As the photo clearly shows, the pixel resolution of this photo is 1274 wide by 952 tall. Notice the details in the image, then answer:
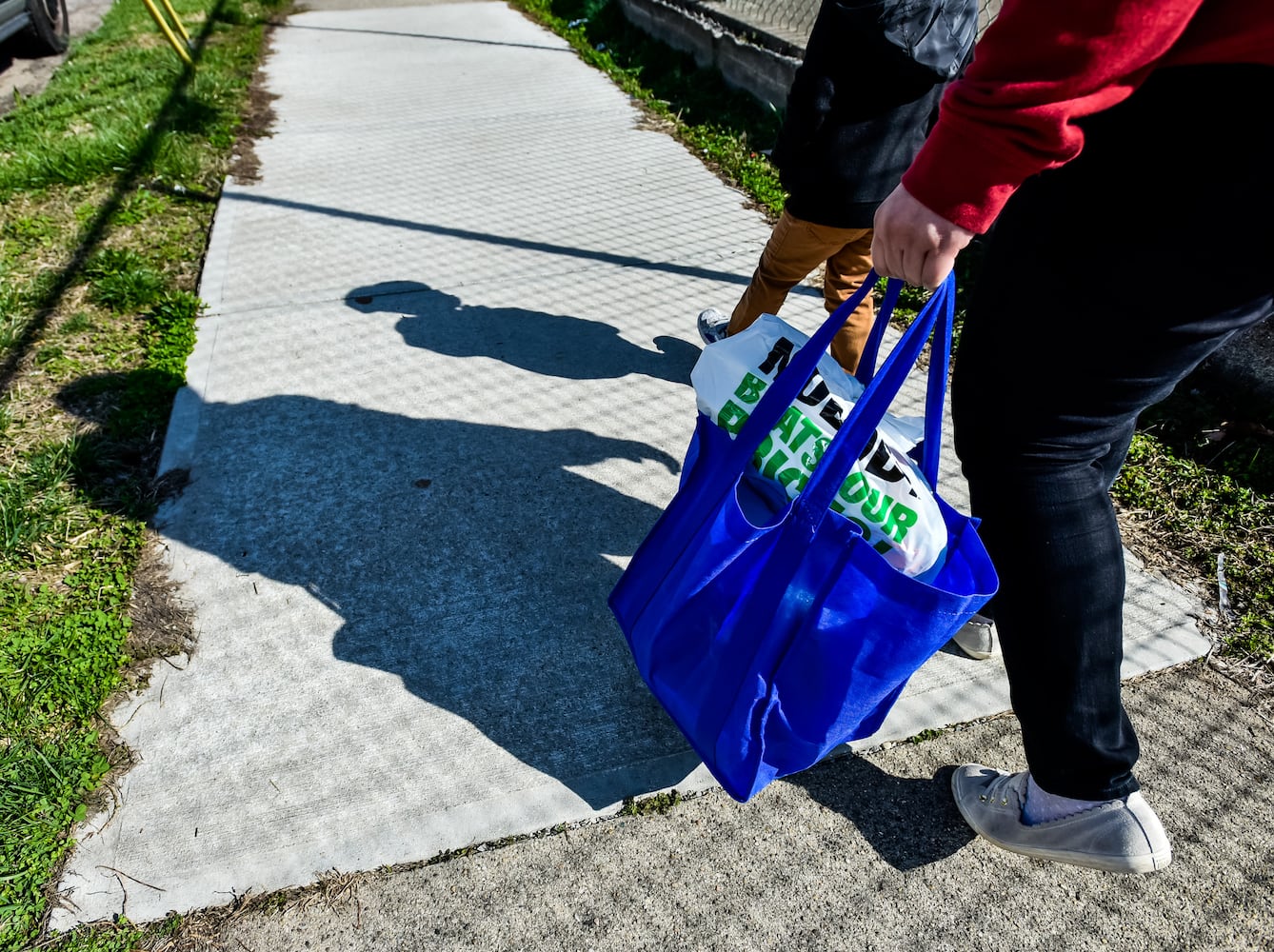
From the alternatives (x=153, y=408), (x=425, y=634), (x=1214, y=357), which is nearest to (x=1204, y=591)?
(x=1214, y=357)

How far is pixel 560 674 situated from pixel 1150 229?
150cm

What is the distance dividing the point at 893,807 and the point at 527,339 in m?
2.28

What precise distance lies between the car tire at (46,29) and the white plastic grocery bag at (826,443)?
863 cm

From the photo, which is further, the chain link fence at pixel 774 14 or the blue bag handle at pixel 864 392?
the chain link fence at pixel 774 14

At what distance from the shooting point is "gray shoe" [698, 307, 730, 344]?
3.06 meters

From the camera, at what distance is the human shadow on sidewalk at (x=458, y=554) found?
1904mm

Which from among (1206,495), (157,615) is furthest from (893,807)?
(157,615)

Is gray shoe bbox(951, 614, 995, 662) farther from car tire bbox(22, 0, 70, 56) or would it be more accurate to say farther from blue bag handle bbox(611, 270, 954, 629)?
car tire bbox(22, 0, 70, 56)

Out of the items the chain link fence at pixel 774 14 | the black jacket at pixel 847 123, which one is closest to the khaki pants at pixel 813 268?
the black jacket at pixel 847 123

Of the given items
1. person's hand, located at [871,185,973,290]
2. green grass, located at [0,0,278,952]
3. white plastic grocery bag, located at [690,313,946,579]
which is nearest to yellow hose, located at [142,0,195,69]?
green grass, located at [0,0,278,952]

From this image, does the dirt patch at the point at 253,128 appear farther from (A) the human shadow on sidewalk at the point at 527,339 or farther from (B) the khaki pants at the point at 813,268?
(B) the khaki pants at the point at 813,268

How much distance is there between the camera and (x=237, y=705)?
1.94 meters

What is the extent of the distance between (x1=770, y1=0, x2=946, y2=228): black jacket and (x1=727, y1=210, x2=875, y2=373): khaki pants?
0.20 feet

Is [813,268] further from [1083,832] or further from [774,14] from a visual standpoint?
[774,14]
